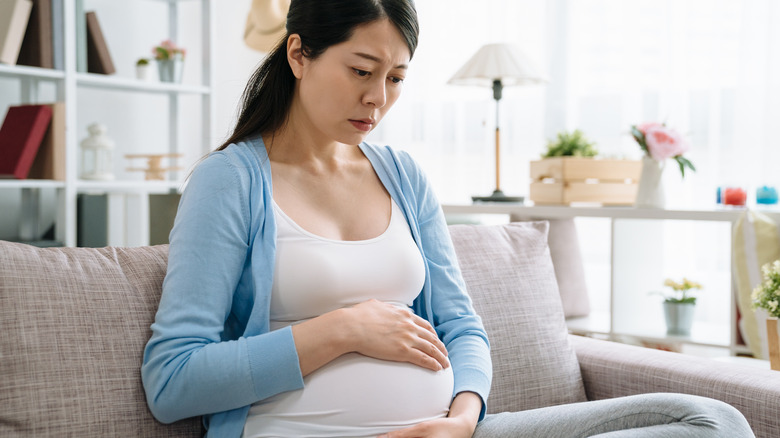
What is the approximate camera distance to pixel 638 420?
1028 mm

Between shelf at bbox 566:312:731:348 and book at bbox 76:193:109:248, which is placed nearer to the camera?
shelf at bbox 566:312:731:348

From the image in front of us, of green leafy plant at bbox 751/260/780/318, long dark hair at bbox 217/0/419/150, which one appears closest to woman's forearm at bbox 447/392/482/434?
long dark hair at bbox 217/0/419/150

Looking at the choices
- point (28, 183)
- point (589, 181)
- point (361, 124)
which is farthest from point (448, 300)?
point (28, 183)

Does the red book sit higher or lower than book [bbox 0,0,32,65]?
lower

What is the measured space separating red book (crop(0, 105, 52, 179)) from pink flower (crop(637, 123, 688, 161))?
2.09 meters

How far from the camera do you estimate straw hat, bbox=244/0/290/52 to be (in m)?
2.81

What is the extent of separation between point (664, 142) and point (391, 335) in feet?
Result: 5.47

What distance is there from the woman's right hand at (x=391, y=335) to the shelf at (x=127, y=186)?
194 centimetres

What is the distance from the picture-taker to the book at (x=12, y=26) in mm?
2676

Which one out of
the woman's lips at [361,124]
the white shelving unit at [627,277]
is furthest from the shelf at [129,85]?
the woman's lips at [361,124]

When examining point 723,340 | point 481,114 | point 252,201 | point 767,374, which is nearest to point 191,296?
point 252,201

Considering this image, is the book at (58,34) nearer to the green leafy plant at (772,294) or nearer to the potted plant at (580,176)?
the potted plant at (580,176)

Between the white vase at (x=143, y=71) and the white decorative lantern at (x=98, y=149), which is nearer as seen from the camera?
the white decorative lantern at (x=98, y=149)

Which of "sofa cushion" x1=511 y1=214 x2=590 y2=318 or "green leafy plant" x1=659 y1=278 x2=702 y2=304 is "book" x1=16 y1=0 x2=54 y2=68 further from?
"green leafy plant" x1=659 y1=278 x2=702 y2=304
